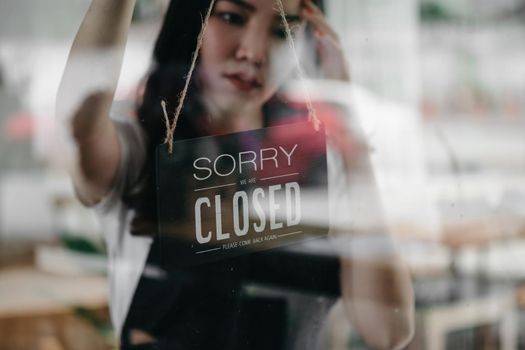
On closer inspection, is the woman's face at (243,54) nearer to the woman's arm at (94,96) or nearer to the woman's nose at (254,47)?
the woman's nose at (254,47)

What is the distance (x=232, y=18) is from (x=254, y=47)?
0.23ft

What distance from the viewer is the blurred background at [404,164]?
1069 millimetres

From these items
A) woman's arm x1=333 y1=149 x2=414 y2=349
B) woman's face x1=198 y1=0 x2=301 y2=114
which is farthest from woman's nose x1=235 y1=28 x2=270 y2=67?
woman's arm x1=333 y1=149 x2=414 y2=349

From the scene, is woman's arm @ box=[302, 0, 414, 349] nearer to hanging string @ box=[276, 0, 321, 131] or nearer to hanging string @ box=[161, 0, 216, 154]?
hanging string @ box=[276, 0, 321, 131]

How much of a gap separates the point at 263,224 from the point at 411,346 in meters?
0.59

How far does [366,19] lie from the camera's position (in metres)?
1.62

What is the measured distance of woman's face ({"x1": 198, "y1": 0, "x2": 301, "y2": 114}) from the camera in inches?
51.0

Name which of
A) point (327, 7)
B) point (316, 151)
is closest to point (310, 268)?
point (316, 151)

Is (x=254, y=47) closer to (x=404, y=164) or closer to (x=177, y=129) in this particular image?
(x=177, y=129)

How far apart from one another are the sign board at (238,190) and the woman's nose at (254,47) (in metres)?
0.13

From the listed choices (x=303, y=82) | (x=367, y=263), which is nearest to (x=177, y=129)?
(x=303, y=82)

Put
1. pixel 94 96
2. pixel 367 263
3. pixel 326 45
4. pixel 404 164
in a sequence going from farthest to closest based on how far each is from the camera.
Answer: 1. pixel 404 164
2. pixel 367 263
3. pixel 326 45
4. pixel 94 96

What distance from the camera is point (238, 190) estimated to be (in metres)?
1.33

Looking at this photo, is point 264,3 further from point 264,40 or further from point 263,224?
point 263,224
